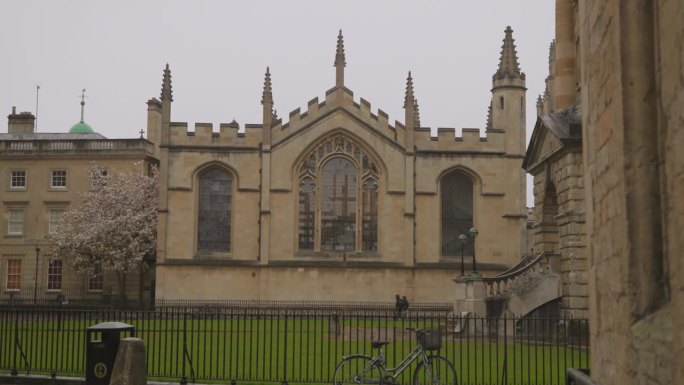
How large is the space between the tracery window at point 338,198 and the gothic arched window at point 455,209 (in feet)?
11.2

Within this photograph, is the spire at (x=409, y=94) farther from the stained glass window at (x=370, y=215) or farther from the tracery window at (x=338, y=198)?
the stained glass window at (x=370, y=215)

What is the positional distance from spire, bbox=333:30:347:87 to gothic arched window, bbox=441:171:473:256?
7100mm

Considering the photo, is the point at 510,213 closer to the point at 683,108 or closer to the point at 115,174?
the point at 115,174

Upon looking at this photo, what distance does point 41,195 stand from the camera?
161 ft

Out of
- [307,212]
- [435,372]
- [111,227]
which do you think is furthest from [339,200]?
[435,372]

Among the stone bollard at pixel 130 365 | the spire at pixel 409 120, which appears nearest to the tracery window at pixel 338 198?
the spire at pixel 409 120

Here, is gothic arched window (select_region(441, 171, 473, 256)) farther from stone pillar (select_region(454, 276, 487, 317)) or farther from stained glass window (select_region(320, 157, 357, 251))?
stone pillar (select_region(454, 276, 487, 317))

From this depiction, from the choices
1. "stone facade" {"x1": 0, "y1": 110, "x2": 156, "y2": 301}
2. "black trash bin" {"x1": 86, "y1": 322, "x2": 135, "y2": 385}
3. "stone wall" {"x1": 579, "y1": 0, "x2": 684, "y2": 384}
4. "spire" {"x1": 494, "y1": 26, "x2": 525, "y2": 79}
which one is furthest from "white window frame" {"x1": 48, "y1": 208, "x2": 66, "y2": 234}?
"stone wall" {"x1": 579, "y1": 0, "x2": 684, "y2": 384}

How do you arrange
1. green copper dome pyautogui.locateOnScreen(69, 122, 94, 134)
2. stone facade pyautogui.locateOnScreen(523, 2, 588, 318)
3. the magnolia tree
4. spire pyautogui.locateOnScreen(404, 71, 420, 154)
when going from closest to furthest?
1. stone facade pyautogui.locateOnScreen(523, 2, 588, 318)
2. spire pyautogui.locateOnScreen(404, 71, 420, 154)
3. the magnolia tree
4. green copper dome pyautogui.locateOnScreen(69, 122, 94, 134)

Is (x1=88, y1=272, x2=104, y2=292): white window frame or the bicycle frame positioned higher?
(x1=88, y1=272, x2=104, y2=292): white window frame

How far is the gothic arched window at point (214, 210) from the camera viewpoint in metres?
41.8

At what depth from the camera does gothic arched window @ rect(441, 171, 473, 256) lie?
138 ft

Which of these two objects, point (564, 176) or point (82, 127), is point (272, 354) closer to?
point (564, 176)

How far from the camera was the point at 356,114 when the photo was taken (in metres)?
42.1
